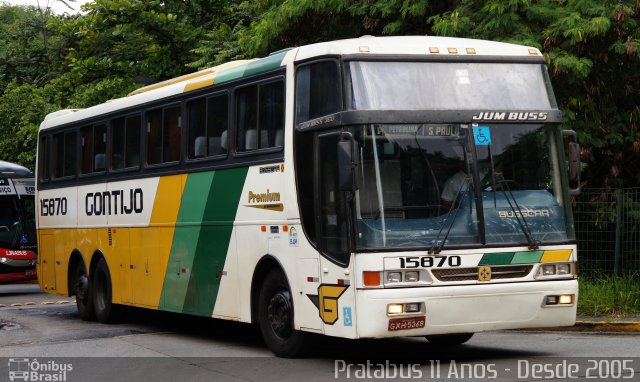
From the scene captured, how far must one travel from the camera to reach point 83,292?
19.5m

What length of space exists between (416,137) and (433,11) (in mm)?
8972

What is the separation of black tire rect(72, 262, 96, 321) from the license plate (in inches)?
358

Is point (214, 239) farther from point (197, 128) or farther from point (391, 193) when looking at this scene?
point (391, 193)

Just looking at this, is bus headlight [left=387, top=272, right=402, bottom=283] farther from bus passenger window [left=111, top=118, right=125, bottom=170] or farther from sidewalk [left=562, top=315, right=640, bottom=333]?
bus passenger window [left=111, top=118, right=125, bottom=170]

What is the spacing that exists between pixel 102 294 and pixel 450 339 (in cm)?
708

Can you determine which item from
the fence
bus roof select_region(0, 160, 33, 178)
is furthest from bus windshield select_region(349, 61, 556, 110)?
bus roof select_region(0, 160, 33, 178)

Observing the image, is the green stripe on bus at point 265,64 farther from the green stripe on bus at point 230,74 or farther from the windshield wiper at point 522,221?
the windshield wiper at point 522,221

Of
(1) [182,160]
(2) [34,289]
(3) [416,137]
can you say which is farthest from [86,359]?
(2) [34,289]

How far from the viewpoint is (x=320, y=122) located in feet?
39.7

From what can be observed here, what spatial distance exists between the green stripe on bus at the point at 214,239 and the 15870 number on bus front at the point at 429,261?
10.1 ft

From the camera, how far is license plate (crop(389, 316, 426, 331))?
36.8 ft

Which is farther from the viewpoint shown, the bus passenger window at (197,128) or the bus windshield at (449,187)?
the bus passenger window at (197,128)

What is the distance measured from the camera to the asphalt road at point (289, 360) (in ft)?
37.0
